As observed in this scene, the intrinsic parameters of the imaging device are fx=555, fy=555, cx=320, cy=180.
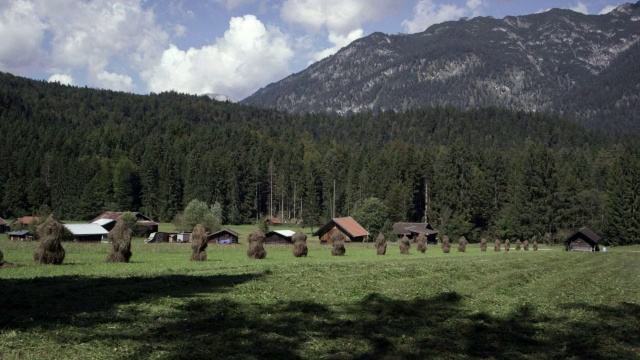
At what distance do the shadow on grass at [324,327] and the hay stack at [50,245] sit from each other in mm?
12474

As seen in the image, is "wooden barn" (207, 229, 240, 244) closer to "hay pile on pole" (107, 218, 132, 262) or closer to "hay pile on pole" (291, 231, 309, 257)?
"hay pile on pole" (291, 231, 309, 257)

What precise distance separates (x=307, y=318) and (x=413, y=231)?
82705 mm

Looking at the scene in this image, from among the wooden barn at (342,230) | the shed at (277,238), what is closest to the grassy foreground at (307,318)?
the shed at (277,238)

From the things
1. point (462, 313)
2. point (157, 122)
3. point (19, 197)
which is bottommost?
point (462, 313)

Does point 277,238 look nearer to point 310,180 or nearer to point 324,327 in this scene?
point 310,180

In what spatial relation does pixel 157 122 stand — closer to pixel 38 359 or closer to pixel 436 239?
pixel 436 239

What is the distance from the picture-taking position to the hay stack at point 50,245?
29.1m

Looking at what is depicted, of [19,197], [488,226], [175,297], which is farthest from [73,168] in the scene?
[175,297]

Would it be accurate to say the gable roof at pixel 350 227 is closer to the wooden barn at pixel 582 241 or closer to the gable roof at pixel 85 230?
the wooden barn at pixel 582 241

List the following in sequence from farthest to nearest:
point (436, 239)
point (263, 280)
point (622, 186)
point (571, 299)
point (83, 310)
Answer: point (436, 239), point (622, 186), point (263, 280), point (571, 299), point (83, 310)

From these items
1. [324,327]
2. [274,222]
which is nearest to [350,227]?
[274,222]

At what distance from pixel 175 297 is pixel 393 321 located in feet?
21.8

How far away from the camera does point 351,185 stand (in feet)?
409

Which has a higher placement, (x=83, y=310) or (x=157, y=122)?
(x=157, y=122)
